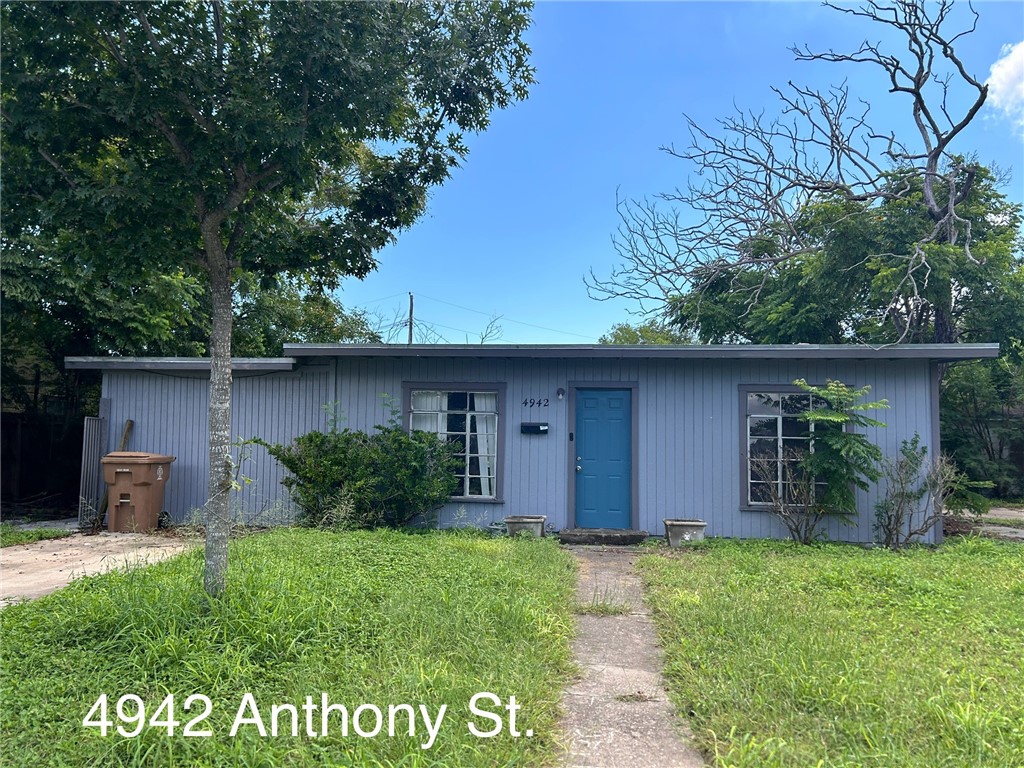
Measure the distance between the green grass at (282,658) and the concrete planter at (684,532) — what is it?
2.97 m

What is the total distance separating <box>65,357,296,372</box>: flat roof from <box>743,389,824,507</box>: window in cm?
601

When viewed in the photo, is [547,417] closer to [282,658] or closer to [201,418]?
[201,418]

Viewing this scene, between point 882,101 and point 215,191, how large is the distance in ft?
→ 39.1

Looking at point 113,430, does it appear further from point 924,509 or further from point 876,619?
point 924,509

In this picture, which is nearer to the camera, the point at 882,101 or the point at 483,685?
the point at 483,685

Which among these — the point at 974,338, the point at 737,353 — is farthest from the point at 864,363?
the point at 974,338


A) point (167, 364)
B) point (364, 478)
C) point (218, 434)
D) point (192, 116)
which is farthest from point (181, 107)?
point (167, 364)

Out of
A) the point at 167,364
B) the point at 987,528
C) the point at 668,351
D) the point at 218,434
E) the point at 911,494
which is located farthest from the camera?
the point at 987,528

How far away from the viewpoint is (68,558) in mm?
6332

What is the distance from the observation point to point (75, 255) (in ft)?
13.9

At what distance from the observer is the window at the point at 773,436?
7.61 m

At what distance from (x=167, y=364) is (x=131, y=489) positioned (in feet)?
5.58

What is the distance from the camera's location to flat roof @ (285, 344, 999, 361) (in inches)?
278

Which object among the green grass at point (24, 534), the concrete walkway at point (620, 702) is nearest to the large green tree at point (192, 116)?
the concrete walkway at point (620, 702)
